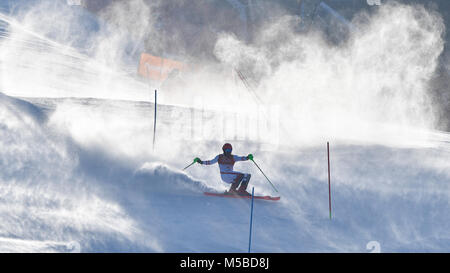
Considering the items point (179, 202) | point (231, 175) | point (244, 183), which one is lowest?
point (179, 202)

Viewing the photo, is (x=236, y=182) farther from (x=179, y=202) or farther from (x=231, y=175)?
(x=179, y=202)

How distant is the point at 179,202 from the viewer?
25.5 ft

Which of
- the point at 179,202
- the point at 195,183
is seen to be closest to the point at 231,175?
the point at 195,183

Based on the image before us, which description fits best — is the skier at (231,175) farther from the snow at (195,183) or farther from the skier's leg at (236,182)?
the snow at (195,183)

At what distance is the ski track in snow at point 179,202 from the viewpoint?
6598 mm

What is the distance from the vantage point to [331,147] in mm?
11453

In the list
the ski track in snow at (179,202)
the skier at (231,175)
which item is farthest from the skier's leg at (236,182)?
the ski track in snow at (179,202)

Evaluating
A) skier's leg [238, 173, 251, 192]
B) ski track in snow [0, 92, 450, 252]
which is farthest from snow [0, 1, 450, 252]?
skier's leg [238, 173, 251, 192]

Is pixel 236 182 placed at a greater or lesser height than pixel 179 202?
greater

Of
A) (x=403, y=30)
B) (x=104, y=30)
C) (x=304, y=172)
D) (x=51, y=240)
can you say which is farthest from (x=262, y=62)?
(x=51, y=240)

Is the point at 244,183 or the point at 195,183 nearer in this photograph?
the point at 244,183

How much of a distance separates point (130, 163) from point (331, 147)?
197 inches

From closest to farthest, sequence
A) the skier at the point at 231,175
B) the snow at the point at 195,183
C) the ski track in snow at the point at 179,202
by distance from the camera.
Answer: the ski track in snow at the point at 179,202, the snow at the point at 195,183, the skier at the point at 231,175

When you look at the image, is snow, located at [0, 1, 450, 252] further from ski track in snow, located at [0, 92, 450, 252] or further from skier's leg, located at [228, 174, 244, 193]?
skier's leg, located at [228, 174, 244, 193]
